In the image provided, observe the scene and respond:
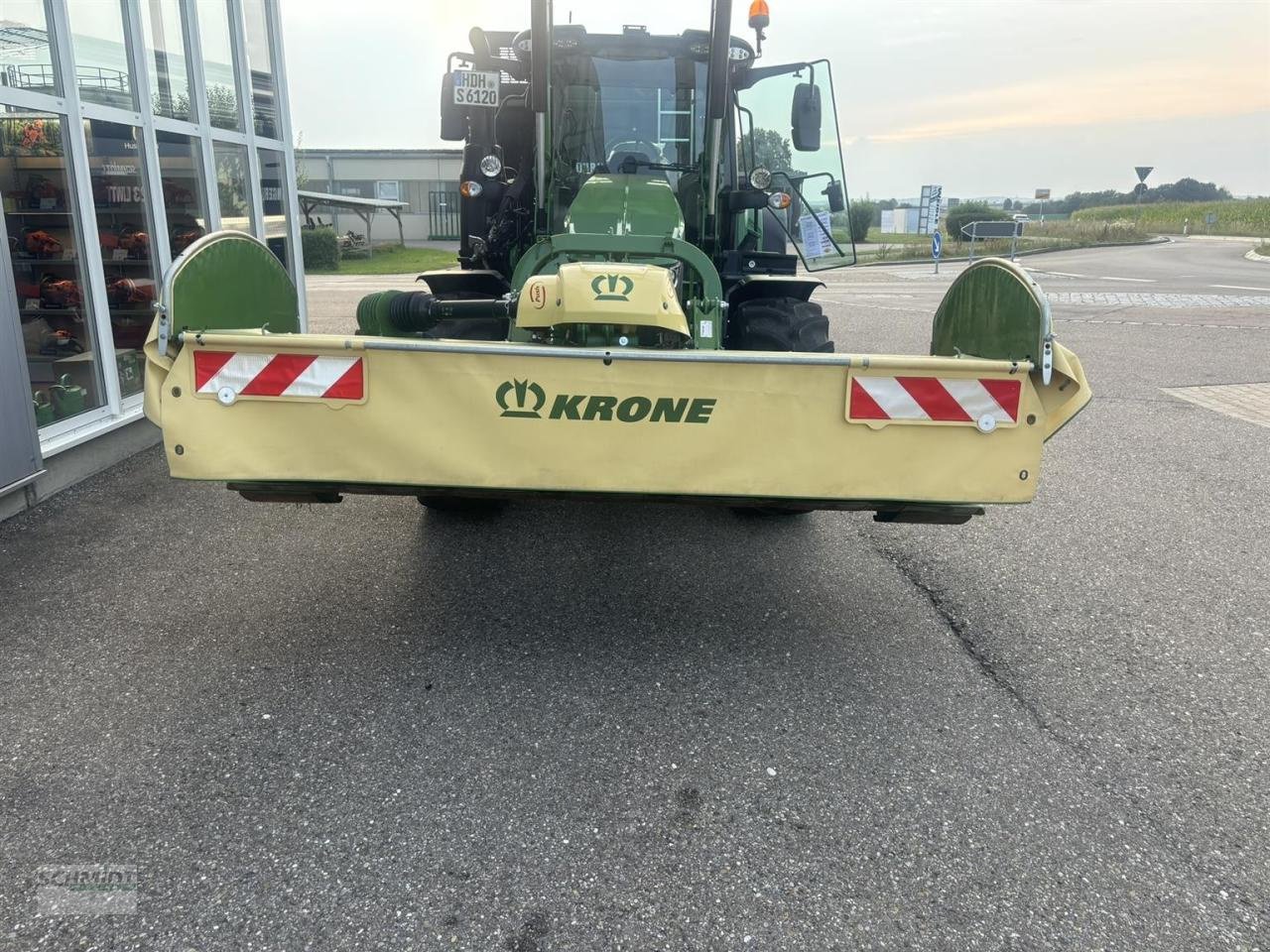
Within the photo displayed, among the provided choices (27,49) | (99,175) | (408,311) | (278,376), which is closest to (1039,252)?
(99,175)

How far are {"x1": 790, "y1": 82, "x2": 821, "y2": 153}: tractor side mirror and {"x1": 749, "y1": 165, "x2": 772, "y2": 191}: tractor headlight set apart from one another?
0.93 ft

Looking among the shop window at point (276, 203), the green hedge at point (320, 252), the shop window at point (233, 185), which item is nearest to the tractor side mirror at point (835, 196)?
the shop window at point (233, 185)

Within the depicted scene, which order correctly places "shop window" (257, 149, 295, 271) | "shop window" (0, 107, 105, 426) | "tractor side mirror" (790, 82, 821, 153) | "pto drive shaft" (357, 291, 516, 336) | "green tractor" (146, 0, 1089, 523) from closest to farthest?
1. "green tractor" (146, 0, 1089, 523)
2. "pto drive shaft" (357, 291, 516, 336)
3. "tractor side mirror" (790, 82, 821, 153)
4. "shop window" (0, 107, 105, 426)
5. "shop window" (257, 149, 295, 271)

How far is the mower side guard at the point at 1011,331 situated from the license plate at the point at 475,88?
8.60 ft

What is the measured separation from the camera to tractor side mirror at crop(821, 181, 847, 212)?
19.9 ft

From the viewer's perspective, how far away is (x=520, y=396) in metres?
3.26

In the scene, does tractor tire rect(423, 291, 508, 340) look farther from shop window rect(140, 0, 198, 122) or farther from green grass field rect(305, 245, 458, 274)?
green grass field rect(305, 245, 458, 274)

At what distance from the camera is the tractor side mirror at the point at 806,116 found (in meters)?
5.63

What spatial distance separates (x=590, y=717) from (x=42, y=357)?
4.88 m

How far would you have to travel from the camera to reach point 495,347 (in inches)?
127

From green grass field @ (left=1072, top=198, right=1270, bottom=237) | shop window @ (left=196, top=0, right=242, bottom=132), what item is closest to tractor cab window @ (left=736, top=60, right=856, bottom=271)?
shop window @ (left=196, top=0, right=242, bottom=132)

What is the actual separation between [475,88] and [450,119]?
4.13 feet

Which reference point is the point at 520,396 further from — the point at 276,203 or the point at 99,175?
the point at 276,203

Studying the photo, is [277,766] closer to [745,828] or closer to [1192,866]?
[745,828]
